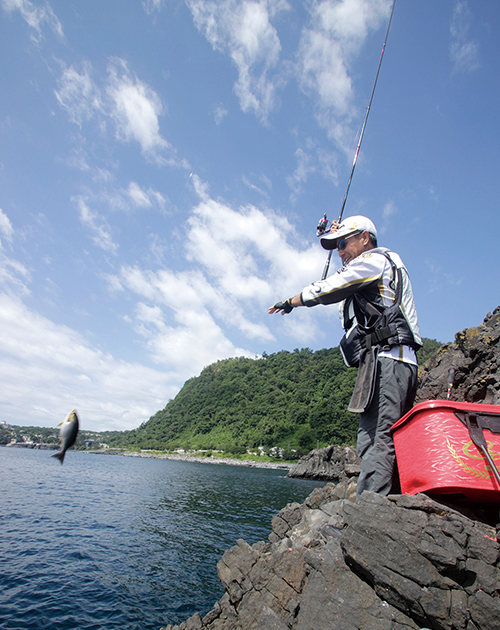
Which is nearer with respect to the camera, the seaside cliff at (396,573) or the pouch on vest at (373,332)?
the seaside cliff at (396,573)

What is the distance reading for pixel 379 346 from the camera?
379 centimetres

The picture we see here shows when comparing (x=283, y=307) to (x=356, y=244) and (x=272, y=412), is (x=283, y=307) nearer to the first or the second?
(x=356, y=244)

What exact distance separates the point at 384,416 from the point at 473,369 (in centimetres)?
1104

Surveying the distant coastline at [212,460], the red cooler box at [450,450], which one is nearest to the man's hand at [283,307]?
the red cooler box at [450,450]

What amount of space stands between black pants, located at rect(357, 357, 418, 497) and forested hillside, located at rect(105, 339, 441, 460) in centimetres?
10682

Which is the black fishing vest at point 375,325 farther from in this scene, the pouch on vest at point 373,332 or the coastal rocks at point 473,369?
the coastal rocks at point 473,369

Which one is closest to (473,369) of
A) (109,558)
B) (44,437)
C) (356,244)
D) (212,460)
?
(356,244)

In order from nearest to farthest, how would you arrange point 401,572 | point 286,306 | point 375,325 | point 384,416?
1. point 401,572
2. point 384,416
3. point 375,325
4. point 286,306

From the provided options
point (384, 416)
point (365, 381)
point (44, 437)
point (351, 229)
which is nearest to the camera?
point (384, 416)

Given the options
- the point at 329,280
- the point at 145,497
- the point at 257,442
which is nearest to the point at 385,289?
the point at 329,280

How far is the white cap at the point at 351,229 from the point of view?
424 cm

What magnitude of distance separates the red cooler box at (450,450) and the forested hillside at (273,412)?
107331mm

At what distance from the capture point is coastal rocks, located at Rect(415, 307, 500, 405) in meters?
10.9

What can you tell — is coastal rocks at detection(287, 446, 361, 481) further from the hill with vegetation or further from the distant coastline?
the hill with vegetation
